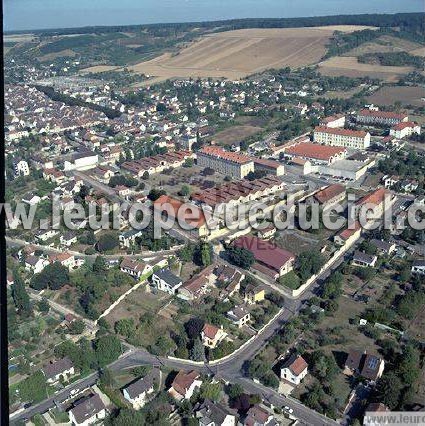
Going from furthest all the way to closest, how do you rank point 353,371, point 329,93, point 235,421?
point 329,93, point 353,371, point 235,421

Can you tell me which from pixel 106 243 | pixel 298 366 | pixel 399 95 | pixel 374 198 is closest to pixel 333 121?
pixel 399 95

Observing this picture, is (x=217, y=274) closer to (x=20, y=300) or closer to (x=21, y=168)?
(x=20, y=300)

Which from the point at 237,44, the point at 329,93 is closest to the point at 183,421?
the point at 329,93

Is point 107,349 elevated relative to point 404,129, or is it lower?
→ lower

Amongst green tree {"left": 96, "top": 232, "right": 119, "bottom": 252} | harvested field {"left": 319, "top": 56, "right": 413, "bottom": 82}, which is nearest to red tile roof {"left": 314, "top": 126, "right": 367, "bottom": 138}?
green tree {"left": 96, "top": 232, "right": 119, "bottom": 252}

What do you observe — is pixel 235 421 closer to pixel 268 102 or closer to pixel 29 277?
pixel 29 277

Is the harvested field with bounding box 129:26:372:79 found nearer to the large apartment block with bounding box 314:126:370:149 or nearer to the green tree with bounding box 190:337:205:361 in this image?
the large apartment block with bounding box 314:126:370:149
